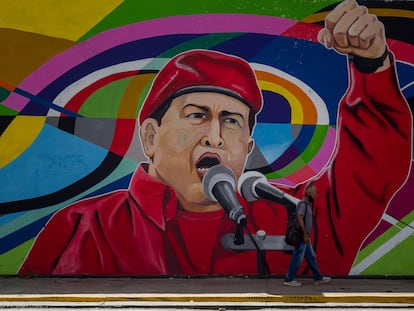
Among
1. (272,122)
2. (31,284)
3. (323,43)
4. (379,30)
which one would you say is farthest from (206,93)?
(31,284)

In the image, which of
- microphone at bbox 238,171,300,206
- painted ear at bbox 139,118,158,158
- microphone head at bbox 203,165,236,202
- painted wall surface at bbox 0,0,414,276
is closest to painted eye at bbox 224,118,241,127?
painted wall surface at bbox 0,0,414,276

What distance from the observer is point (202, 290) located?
11.9m

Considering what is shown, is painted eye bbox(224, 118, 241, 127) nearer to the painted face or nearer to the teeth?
the painted face

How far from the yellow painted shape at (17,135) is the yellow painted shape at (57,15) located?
1.46 metres

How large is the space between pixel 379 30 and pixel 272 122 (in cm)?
231

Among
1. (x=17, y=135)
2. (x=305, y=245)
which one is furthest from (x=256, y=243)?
(x=17, y=135)

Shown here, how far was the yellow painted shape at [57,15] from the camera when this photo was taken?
1268cm

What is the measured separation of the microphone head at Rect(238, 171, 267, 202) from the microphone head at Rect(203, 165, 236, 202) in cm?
13

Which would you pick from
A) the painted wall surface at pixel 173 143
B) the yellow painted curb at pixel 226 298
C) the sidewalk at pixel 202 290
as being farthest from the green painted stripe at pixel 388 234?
the yellow painted curb at pixel 226 298

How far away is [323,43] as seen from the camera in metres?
12.7

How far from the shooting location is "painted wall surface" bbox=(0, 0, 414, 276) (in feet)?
41.7

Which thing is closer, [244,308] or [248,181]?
[244,308]

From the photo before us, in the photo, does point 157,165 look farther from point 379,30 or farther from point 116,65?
point 379,30

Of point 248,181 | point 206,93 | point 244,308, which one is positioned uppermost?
point 206,93
